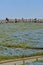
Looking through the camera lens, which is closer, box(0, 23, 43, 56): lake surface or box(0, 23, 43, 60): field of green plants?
box(0, 23, 43, 60): field of green plants

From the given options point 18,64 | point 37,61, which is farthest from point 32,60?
point 18,64

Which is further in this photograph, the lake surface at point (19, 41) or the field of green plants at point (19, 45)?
the lake surface at point (19, 41)

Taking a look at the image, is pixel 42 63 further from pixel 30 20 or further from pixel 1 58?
pixel 30 20

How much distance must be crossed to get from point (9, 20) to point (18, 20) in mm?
6223

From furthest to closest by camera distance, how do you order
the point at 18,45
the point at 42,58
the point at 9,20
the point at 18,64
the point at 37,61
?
the point at 9,20, the point at 18,45, the point at 42,58, the point at 37,61, the point at 18,64

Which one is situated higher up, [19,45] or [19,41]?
[19,45]

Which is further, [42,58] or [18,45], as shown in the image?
[18,45]

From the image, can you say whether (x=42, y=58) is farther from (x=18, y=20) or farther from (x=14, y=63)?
(x=18, y=20)

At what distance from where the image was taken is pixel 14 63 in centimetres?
1716

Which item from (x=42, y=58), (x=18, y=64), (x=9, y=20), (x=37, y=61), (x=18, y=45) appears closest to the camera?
(x=18, y=64)

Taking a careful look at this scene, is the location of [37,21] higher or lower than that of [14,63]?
lower

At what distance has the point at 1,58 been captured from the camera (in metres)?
20.5

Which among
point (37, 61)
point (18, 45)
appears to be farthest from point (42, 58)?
point (18, 45)

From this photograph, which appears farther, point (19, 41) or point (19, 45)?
point (19, 41)
